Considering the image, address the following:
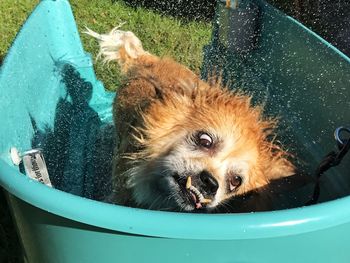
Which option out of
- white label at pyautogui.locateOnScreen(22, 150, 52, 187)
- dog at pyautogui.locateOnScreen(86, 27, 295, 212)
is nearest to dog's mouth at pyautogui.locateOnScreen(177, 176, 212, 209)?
dog at pyautogui.locateOnScreen(86, 27, 295, 212)

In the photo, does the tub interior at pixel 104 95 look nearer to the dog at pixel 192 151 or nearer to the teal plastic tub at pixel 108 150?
the teal plastic tub at pixel 108 150

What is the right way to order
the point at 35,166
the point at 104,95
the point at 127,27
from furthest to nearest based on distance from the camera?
the point at 127,27 → the point at 104,95 → the point at 35,166

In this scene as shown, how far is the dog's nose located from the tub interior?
0.31 m

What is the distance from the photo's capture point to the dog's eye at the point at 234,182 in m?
2.48

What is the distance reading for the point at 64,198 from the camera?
153 cm

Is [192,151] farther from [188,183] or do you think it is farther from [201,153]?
[188,183]

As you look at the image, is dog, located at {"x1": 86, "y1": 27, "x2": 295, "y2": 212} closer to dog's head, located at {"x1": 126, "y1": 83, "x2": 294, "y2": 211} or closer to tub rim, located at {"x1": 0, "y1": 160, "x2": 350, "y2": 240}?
dog's head, located at {"x1": 126, "y1": 83, "x2": 294, "y2": 211}

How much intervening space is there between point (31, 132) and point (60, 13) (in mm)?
1027

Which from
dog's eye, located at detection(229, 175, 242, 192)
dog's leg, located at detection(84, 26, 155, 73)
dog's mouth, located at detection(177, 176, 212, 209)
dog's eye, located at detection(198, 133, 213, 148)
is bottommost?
dog's leg, located at detection(84, 26, 155, 73)

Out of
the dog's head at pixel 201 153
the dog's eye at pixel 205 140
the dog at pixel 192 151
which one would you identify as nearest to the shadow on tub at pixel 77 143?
the dog at pixel 192 151

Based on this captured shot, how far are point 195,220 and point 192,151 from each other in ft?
3.32

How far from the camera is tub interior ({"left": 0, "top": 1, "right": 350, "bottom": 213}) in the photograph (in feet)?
9.33

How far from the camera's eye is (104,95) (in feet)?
13.9

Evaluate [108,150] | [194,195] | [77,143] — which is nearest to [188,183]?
[194,195]
